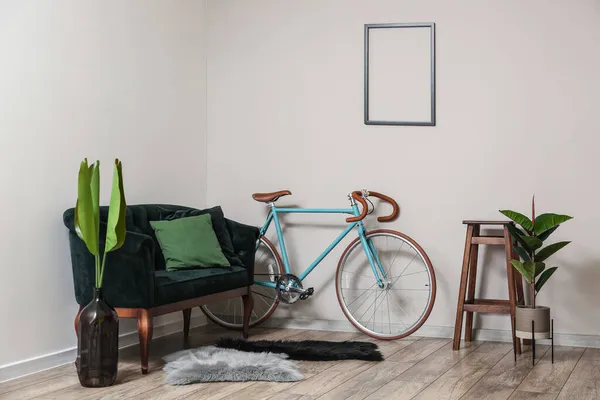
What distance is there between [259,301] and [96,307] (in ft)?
6.28

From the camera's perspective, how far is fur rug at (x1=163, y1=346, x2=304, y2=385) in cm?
374

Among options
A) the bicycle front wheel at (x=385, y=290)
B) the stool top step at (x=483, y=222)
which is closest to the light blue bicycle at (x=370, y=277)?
the bicycle front wheel at (x=385, y=290)

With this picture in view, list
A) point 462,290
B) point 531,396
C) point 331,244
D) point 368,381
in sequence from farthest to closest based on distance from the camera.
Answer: point 331,244, point 462,290, point 368,381, point 531,396

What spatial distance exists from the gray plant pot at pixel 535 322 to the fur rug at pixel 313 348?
0.78 metres

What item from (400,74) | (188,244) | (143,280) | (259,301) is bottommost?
(259,301)

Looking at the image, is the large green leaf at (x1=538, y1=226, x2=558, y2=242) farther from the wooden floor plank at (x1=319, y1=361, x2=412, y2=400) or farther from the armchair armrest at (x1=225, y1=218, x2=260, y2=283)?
the armchair armrest at (x1=225, y1=218, x2=260, y2=283)

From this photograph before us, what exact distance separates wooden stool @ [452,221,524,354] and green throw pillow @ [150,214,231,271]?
136 cm

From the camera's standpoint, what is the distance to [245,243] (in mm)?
4832

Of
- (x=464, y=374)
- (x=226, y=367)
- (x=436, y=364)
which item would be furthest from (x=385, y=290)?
(x=226, y=367)

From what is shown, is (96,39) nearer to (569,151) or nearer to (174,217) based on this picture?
(174,217)

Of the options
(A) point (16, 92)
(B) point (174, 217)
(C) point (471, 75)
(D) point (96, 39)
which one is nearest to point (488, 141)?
(C) point (471, 75)

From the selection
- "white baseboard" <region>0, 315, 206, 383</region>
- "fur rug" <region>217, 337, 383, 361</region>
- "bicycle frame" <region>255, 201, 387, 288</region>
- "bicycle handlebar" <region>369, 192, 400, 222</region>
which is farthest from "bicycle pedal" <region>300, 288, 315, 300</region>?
"white baseboard" <region>0, 315, 206, 383</region>

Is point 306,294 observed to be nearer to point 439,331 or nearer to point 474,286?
point 439,331

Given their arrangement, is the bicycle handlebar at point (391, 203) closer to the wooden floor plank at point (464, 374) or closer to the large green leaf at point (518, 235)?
the large green leaf at point (518, 235)
